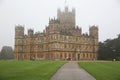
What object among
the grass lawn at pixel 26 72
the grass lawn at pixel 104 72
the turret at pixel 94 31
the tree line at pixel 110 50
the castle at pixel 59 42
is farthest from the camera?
the turret at pixel 94 31

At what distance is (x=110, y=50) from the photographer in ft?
299

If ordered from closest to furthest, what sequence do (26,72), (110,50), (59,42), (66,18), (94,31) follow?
(26,72), (59,42), (110,50), (94,31), (66,18)

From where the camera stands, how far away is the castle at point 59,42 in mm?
87125

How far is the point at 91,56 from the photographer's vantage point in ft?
320

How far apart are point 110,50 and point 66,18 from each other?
23076 millimetres

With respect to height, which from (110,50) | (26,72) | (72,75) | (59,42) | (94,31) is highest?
(94,31)

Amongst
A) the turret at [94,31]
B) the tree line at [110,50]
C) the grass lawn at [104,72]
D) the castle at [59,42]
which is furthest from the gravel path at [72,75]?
the turret at [94,31]

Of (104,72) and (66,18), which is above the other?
(66,18)

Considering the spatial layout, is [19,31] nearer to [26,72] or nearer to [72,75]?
[26,72]

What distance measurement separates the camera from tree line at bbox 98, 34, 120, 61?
8906 cm

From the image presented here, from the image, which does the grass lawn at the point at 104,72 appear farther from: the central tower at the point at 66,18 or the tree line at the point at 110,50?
the central tower at the point at 66,18

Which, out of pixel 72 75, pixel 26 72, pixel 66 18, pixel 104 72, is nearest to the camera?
pixel 72 75

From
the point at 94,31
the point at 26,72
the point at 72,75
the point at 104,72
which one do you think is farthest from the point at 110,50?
the point at 72,75

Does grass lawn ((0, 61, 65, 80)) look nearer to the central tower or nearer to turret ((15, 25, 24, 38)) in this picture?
turret ((15, 25, 24, 38))
